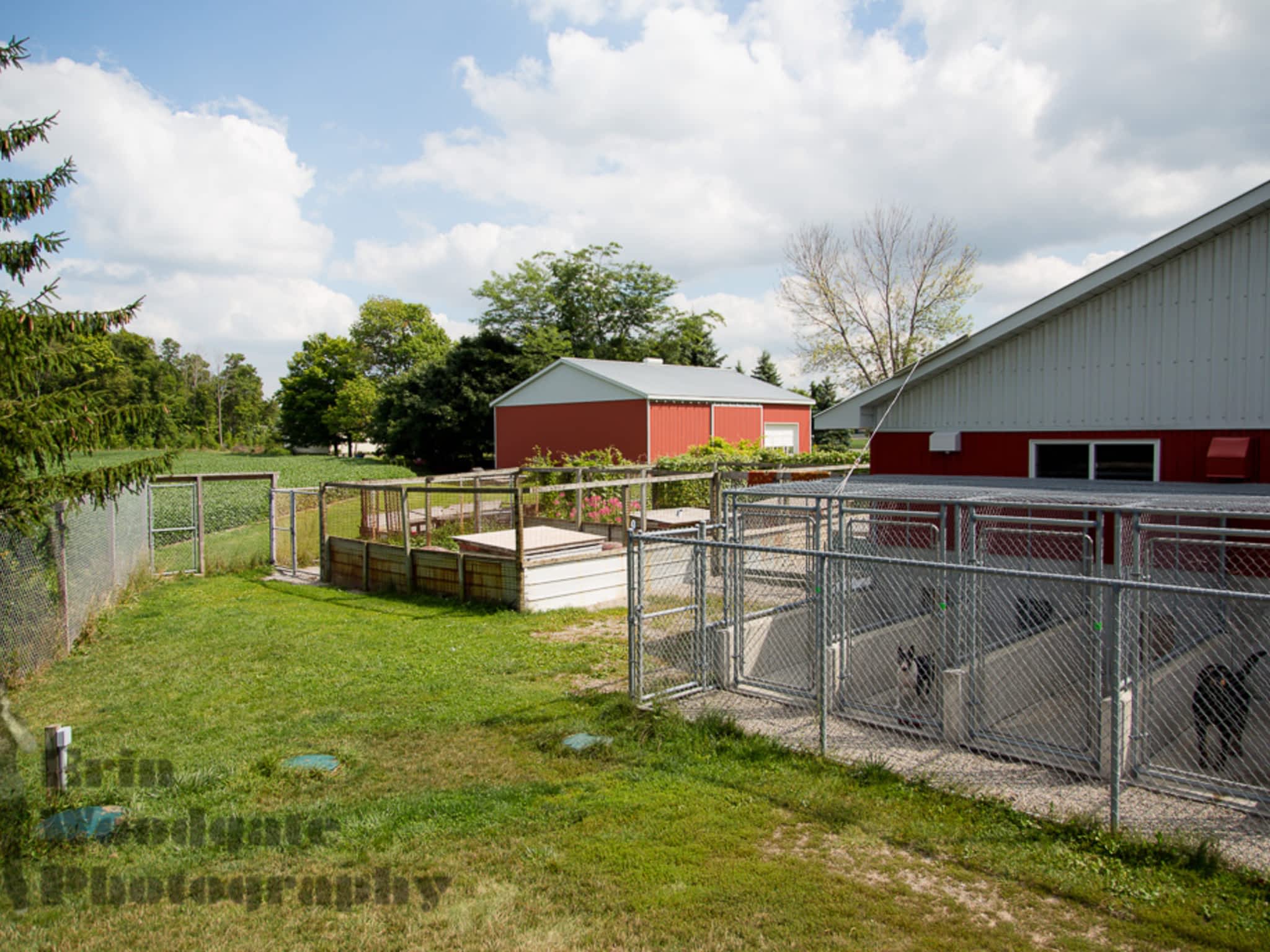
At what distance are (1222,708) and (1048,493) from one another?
9.95 feet

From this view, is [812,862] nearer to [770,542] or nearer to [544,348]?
[770,542]

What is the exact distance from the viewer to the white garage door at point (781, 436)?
1284 inches

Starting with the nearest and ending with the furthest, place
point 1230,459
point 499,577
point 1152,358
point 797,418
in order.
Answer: point 1230,459
point 1152,358
point 499,577
point 797,418

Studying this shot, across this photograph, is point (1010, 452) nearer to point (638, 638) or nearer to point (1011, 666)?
point (1011, 666)

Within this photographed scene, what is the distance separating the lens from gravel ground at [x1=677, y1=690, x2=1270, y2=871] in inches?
191

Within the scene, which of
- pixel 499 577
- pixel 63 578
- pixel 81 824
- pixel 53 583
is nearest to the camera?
pixel 81 824

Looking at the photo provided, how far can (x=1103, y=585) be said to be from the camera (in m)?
4.87

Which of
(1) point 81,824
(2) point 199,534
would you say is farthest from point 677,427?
(1) point 81,824

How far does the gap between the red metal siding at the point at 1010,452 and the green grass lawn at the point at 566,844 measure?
7175 mm

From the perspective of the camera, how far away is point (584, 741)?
6.46 meters

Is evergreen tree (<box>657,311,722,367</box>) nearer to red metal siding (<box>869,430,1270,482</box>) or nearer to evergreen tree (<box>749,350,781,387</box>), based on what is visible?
evergreen tree (<box>749,350,781,387</box>)

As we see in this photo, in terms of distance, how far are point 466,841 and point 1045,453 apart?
10.1m

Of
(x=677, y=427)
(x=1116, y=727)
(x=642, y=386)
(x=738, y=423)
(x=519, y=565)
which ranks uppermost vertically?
(x=642, y=386)

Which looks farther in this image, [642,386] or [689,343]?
[689,343]
